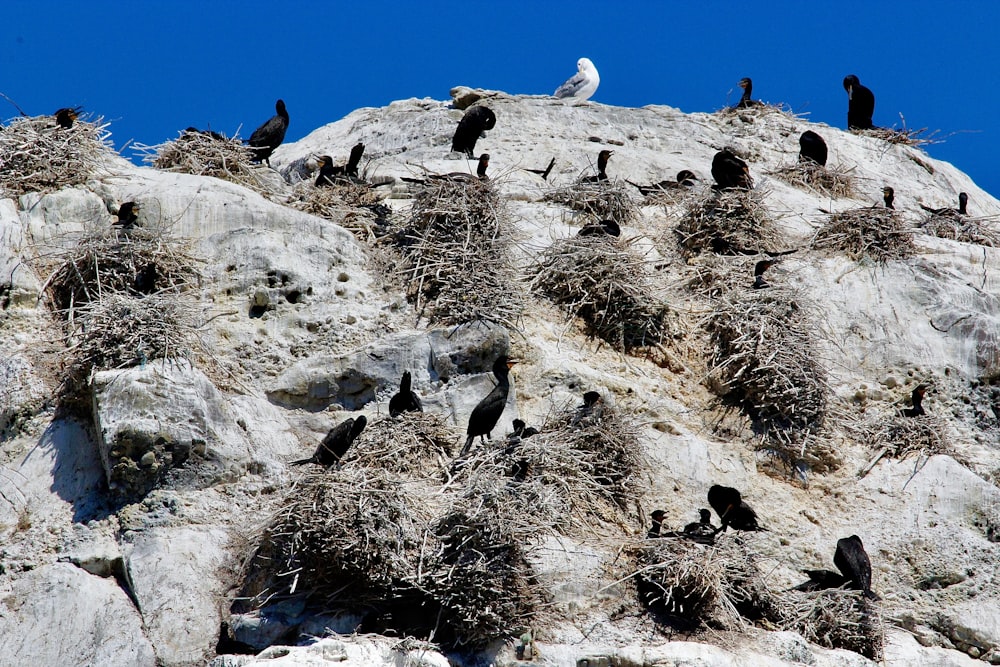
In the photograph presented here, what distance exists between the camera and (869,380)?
40.9ft

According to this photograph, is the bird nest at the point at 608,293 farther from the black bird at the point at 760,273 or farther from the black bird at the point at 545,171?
the black bird at the point at 545,171

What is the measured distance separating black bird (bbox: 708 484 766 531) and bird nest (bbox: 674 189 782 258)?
163 inches

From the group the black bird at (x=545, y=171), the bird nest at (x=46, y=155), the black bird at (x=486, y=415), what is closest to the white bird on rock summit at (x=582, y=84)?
the black bird at (x=545, y=171)

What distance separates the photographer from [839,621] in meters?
9.50

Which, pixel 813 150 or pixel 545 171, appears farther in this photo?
pixel 813 150

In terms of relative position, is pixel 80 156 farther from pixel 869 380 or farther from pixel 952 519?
pixel 952 519

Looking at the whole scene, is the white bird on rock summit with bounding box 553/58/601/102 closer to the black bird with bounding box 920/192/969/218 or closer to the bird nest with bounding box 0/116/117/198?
the black bird with bounding box 920/192/969/218

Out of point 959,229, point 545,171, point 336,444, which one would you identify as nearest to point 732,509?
point 336,444

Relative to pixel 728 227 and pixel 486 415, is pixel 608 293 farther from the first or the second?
pixel 486 415

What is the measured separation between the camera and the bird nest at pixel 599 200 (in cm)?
1412

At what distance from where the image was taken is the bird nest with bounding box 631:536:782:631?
9.09 m

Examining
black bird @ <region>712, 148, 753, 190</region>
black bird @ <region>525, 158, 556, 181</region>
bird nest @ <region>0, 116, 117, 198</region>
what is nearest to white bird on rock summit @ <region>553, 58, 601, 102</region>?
black bird @ <region>525, 158, 556, 181</region>

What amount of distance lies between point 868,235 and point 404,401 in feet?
20.2

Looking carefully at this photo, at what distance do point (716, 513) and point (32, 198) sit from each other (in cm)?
754
